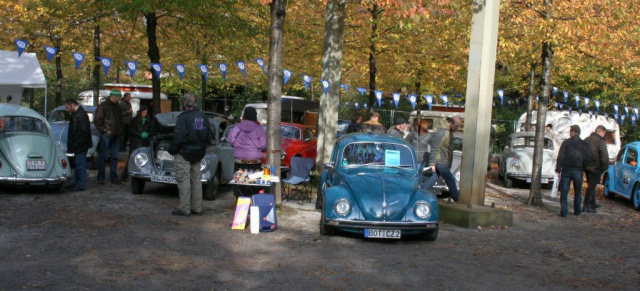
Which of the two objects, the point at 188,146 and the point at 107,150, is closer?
the point at 188,146

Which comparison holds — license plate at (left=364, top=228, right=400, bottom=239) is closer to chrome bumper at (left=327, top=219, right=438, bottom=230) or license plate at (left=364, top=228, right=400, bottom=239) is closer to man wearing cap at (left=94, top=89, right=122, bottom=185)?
chrome bumper at (left=327, top=219, right=438, bottom=230)

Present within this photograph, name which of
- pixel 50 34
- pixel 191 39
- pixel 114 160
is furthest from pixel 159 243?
pixel 50 34

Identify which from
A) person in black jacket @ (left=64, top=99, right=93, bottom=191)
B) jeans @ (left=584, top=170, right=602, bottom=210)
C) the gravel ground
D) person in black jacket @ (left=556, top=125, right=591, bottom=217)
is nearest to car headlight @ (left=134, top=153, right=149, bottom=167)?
the gravel ground

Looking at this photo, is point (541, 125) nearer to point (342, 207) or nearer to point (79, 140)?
point (342, 207)

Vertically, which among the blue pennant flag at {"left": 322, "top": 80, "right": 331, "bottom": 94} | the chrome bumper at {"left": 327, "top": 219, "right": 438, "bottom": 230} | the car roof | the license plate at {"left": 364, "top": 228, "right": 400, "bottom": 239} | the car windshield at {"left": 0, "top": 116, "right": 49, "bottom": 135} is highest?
the blue pennant flag at {"left": 322, "top": 80, "right": 331, "bottom": 94}

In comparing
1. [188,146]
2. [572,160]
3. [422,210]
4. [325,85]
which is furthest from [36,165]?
[572,160]

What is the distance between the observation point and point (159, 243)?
8.70 metres

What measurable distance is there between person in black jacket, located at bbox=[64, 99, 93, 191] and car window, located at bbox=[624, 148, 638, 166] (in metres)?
12.4

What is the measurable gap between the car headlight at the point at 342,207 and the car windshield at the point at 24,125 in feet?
22.2

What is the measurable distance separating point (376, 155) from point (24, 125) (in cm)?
683

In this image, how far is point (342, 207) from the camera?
9266 millimetres

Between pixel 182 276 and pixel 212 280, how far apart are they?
340 mm

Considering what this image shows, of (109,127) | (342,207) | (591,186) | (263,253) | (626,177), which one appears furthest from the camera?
(626,177)

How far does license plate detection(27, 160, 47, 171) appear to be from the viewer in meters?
12.0
